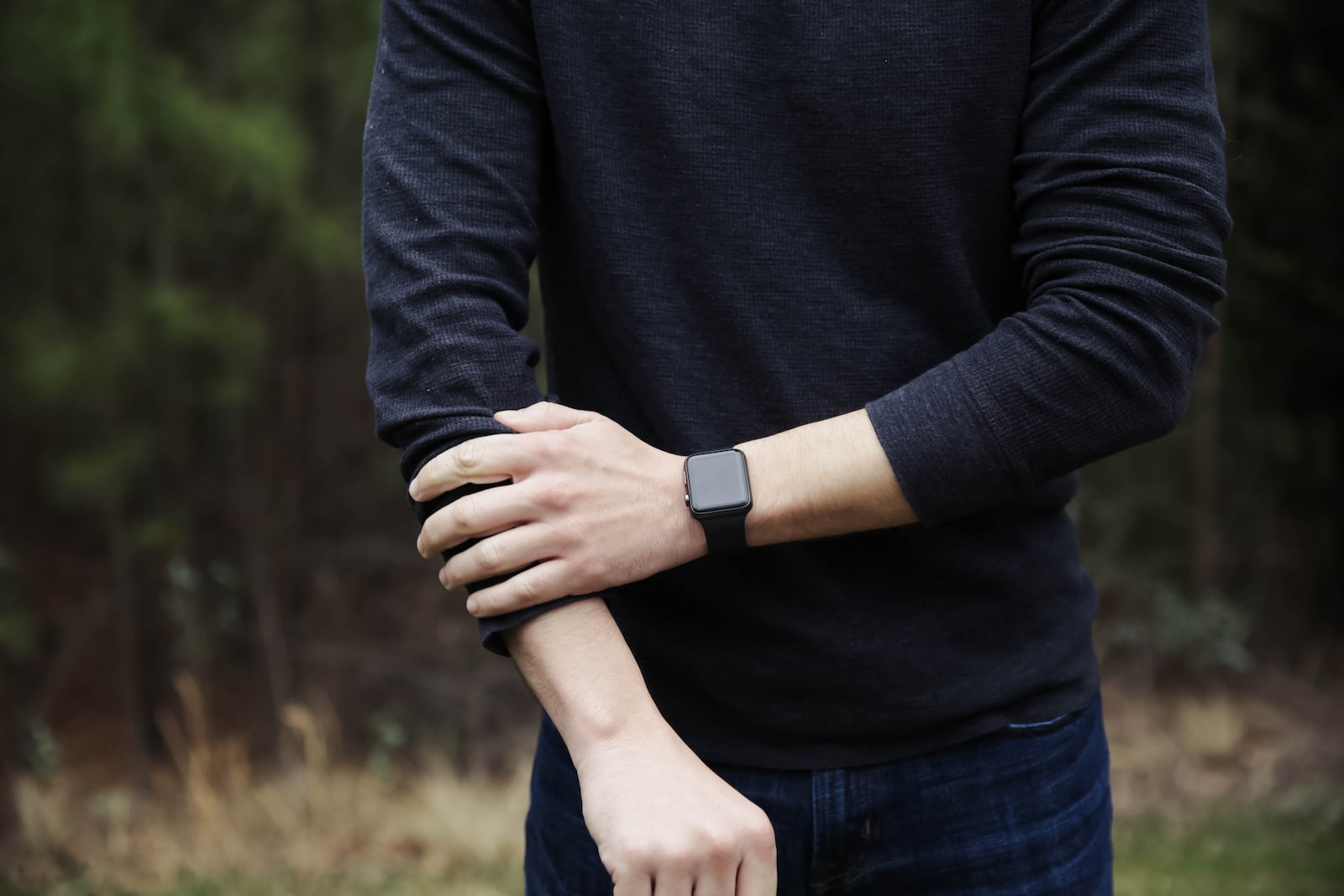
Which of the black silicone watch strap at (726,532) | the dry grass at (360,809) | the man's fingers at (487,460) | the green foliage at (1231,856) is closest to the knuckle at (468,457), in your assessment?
the man's fingers at (487,460)

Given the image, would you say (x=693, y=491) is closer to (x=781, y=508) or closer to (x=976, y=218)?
(x=781, y=508)

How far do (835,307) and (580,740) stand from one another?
1.74 feet

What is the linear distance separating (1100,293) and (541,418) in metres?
0.55

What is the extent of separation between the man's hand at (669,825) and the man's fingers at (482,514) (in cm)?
22

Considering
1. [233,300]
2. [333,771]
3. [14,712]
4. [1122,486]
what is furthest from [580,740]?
[1122,486]

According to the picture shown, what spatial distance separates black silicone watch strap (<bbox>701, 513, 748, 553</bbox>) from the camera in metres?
1.01

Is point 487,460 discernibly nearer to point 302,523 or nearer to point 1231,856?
point 1231,856

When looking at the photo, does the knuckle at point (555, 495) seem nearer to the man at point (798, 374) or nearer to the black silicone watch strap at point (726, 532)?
the man at point (798, 374)

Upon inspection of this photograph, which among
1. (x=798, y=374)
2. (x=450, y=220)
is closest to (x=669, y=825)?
(x=798, y=374)

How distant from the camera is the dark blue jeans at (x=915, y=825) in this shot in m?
1.16

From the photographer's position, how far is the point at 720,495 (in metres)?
1.01

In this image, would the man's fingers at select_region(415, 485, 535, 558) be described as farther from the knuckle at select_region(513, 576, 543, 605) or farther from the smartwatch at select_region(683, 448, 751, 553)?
the smartwatch at select_region(683, 448, 751, 553)

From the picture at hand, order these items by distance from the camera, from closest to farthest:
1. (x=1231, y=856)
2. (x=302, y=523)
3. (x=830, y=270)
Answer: (x=830, y=270), (x=1231, y=856), (x=302, y=523)

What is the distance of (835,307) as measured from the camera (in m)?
1.14
